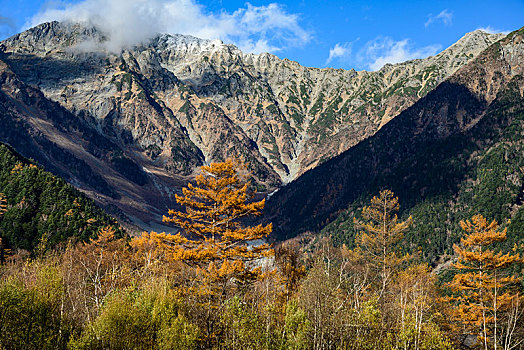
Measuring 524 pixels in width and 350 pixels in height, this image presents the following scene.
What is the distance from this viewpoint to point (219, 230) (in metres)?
29.1

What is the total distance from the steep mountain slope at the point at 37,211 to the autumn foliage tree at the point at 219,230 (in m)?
67.2

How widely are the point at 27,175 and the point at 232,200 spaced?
106m

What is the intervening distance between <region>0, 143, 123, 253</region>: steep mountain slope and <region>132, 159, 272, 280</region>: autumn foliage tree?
67.2 m

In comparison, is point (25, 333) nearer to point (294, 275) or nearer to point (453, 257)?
point (294, 275)

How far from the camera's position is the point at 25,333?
15266mm

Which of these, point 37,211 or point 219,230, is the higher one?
point 37,211

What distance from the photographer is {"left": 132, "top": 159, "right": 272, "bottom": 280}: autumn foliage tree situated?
27.5 m

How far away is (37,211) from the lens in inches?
3942

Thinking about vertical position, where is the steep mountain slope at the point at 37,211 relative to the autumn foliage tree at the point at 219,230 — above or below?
above

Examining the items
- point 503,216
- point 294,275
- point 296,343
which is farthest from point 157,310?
point 503,216

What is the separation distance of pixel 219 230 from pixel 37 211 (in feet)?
298

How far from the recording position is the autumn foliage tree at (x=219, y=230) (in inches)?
1083

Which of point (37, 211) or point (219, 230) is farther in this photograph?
point (37, 211)

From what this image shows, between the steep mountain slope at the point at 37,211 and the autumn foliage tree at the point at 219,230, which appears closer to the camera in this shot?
the autumn foliage tree at the point at 219,230
